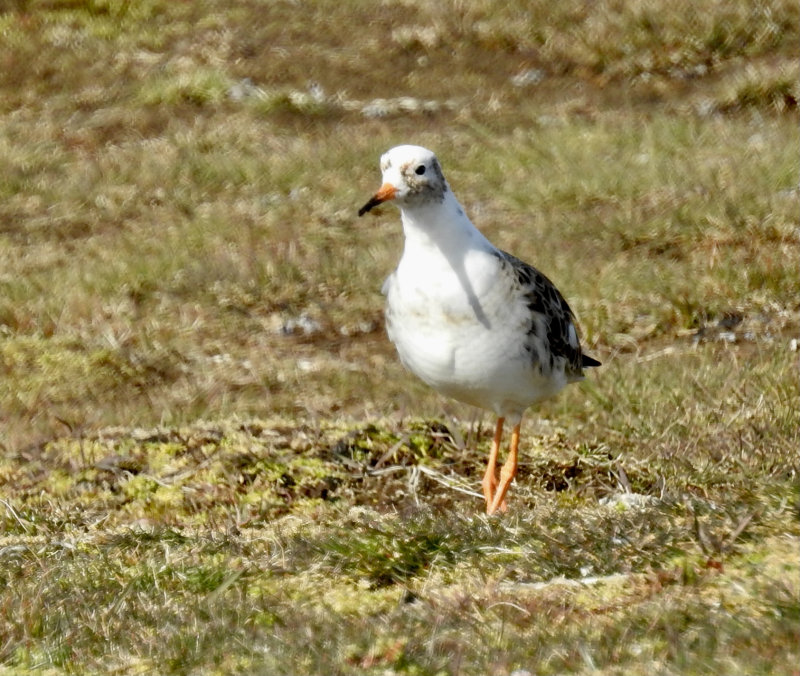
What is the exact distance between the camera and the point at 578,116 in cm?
1586

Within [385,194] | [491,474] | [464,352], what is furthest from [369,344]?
[385,194]

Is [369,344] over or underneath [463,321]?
underneath

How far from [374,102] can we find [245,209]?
3897 mm

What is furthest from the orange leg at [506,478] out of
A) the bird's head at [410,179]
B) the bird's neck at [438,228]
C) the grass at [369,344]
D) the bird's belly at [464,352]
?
the bird's head at [410,179]

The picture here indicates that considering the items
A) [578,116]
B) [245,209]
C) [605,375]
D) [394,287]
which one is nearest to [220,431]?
[394,287]

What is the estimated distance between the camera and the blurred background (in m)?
10.4

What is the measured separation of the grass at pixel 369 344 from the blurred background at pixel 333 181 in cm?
4

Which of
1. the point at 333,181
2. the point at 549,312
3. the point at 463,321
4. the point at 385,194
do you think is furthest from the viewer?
the point at 333,181

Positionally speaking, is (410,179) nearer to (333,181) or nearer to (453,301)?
(453,301)

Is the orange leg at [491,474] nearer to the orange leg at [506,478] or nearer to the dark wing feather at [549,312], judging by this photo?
the orange leg at [506,478]

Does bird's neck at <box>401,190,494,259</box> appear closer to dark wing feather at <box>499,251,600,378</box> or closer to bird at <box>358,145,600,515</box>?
bird at <box>358,145,600,515</box>

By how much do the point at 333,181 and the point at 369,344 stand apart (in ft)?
11.9

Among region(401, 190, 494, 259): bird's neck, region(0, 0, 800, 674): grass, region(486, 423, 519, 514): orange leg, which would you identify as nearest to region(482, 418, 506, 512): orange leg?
region(486, 423, 519, 514): orange leg

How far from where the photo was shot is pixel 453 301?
655cm
